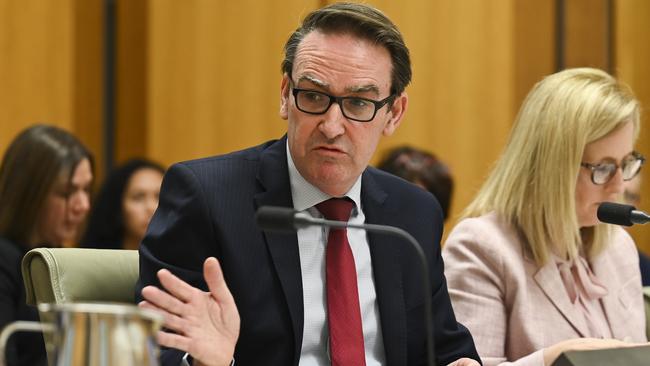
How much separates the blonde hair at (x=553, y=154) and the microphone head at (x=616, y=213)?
0.35 meters

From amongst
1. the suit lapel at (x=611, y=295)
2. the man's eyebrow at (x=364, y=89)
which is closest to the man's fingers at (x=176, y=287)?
the man's eyebrow at (x=364, y=89)

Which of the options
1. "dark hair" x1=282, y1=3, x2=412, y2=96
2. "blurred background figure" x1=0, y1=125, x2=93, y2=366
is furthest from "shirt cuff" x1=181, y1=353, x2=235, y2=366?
"blurred background figure" x1=0, y1=125, x2=93, y2=366

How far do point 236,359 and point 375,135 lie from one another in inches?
23.0

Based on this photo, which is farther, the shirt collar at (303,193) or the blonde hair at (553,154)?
the blonde hair at (553,154)

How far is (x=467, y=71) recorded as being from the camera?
18.9ft

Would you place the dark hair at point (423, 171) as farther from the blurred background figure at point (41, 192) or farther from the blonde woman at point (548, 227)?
the blonde woman at point (548, 227)

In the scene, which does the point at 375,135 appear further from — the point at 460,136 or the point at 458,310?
the point at 460,136

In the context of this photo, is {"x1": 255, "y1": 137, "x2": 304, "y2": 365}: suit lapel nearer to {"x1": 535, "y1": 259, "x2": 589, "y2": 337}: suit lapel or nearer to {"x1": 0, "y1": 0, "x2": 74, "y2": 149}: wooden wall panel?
{"x1": 535, "y1": 259, "x2": 589, "y2": 337}: suit lapel

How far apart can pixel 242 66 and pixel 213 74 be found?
153 millimetres

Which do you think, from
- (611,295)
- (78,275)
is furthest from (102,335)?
(611,295)

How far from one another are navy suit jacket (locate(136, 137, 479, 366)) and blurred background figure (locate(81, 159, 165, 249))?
223 cm

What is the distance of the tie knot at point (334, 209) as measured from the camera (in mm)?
2377


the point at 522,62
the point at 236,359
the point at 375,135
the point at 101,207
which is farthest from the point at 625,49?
the point at 236,359

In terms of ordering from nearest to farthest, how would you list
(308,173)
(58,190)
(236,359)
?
(236,359), (308,173), (58,190)
